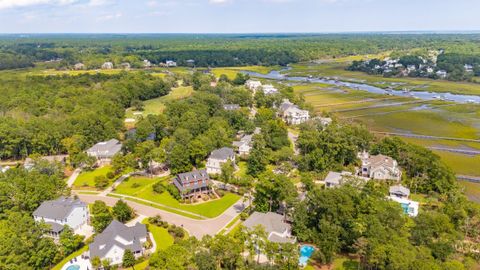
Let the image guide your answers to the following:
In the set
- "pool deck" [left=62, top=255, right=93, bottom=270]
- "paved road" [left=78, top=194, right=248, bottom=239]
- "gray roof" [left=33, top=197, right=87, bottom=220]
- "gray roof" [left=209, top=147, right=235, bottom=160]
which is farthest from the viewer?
"gray roof" [left=209, top=147, right=235, bottom=160]

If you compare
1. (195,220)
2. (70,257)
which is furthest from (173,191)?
(70,257)

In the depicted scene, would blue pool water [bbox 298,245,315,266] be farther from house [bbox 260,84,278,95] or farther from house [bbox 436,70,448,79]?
house [bbox 436,70,448,79]

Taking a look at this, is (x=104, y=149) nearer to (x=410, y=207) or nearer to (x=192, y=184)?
(x=192, y=184)

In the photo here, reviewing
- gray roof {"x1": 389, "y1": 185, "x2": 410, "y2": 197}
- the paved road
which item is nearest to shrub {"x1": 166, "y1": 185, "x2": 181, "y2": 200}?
the paved road

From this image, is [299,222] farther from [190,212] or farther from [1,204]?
[1,204]

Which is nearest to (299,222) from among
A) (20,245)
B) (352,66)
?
(20,245)
